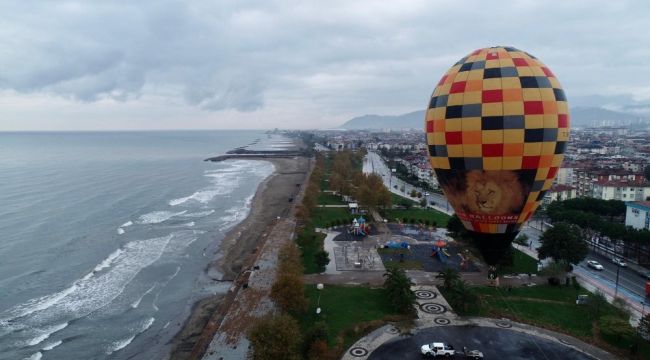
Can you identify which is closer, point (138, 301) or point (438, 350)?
point (438, 350)

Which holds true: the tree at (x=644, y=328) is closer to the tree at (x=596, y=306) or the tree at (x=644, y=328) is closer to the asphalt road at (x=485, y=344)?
the tree at (x=596, y=306)

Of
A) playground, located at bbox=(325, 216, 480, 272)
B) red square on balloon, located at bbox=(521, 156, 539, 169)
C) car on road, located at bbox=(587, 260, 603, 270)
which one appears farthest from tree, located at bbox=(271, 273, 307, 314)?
car on road, located at bbox=(587, 260, 603, 270)

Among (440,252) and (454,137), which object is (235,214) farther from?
(454,137)

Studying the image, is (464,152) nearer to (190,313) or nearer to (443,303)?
(443,303)

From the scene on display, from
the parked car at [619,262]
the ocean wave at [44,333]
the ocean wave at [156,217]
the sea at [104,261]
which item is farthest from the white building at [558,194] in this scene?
the ocean wave at [44,333]

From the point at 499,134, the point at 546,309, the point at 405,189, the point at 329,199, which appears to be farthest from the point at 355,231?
the point at 405,189

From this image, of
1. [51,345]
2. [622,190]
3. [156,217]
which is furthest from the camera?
[622,190]

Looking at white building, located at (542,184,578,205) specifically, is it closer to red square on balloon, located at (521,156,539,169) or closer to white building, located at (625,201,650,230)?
white building, located at (625,201,650,230)
